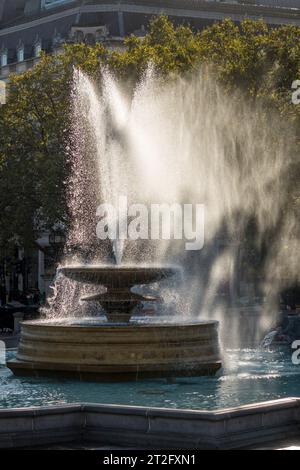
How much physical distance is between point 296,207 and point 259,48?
7.52m

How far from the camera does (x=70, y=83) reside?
48.2 m

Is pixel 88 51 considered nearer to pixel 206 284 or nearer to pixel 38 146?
pixel 38 146

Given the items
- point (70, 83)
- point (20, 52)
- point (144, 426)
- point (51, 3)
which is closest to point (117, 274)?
point (144, 426)

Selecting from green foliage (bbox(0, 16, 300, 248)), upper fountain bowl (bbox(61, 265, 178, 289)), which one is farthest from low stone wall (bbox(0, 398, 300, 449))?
green foliage (bbox(0, 16, 300, 248))

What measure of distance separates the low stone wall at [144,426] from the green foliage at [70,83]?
27387 mm

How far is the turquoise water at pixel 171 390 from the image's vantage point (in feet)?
52.9

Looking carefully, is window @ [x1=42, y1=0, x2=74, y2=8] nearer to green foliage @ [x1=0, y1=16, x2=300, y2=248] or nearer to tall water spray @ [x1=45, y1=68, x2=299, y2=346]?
green foliage @ [x1=0, y1=16, x2=300, y2=248]

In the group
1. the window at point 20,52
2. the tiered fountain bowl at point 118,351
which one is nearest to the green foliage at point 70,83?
the tiered fountain bowl at point 118,351

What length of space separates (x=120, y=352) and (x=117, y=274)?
2310 millimetres

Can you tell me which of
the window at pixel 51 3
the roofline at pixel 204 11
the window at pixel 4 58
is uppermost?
the window at pixel 51 3

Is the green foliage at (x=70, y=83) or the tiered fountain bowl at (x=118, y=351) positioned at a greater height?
the green foliage at (x=70, y=83)

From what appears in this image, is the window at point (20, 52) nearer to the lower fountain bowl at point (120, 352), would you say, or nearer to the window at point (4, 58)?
the window at point (4, 58)
